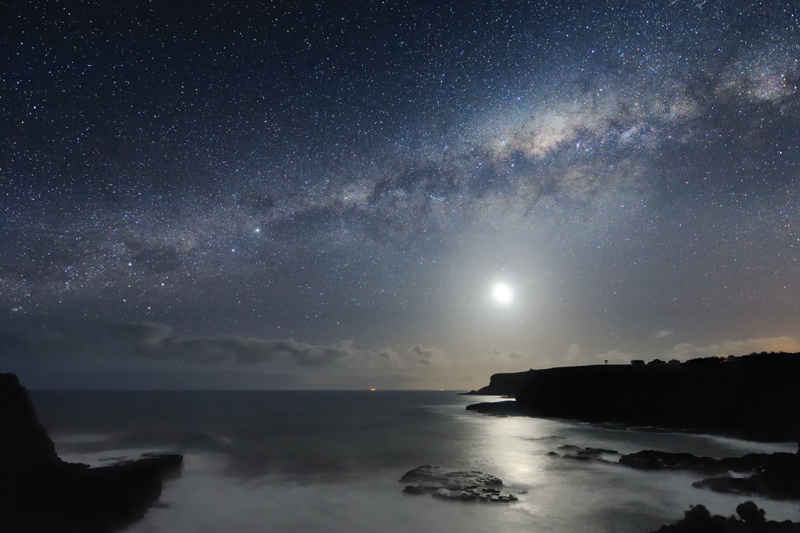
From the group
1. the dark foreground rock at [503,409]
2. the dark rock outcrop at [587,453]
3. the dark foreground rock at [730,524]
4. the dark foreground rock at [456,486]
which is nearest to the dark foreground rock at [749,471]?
the dark rock outcrop at [587,453]

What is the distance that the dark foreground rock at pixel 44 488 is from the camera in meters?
16.3

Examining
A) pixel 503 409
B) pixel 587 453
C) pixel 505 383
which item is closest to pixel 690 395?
pixel 587 453

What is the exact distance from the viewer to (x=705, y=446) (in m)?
39.5

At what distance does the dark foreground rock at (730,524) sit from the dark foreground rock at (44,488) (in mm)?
23929

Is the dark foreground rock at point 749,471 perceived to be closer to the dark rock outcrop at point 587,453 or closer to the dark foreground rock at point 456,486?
the dark rock outcrop at point 587,453

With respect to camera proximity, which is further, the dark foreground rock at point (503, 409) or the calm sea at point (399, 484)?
the dark foreground rock at point (503, 409)

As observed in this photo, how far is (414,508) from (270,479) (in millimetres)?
14563

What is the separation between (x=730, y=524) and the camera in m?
14.4

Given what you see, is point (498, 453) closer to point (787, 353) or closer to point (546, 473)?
point (546, 473)

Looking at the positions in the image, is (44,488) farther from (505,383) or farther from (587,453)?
(505,383)

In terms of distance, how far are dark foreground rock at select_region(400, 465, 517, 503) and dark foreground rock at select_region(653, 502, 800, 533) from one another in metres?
9.63

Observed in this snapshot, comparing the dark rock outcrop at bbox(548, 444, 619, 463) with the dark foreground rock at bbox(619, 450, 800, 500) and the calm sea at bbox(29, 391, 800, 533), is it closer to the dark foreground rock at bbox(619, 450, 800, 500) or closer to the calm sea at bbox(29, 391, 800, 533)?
the calm sea at bbox(29, 391, 800, 533)

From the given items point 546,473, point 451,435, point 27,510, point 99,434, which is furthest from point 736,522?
point 99,434

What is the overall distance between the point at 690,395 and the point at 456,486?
50.0 m
